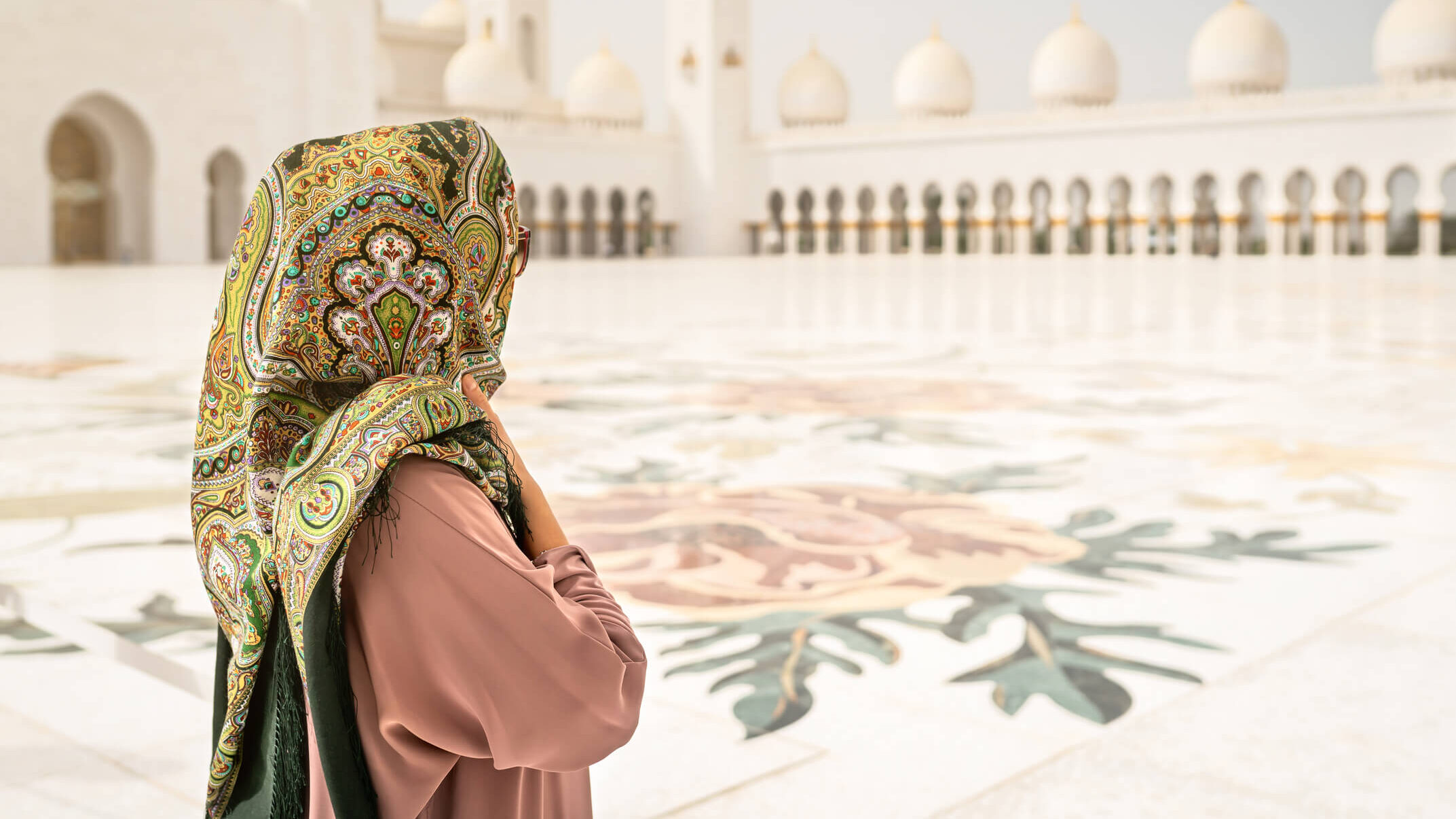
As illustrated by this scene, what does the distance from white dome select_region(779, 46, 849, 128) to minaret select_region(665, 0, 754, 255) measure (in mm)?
1146

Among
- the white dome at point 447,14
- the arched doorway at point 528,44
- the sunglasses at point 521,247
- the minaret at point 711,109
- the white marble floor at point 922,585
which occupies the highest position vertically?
the white dome at point 447,14

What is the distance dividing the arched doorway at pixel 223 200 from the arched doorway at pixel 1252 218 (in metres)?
13.9

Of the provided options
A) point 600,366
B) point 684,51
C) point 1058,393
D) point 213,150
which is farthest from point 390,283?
point 684,51

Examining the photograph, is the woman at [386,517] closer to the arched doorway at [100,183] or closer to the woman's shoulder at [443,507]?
the woman's shoulder at [443,507]

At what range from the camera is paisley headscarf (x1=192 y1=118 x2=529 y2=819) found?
0.65 m

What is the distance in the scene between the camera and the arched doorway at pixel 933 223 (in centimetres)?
2119

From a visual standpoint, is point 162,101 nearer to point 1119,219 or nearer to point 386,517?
point 1119,219

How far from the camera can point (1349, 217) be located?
18.0 metres

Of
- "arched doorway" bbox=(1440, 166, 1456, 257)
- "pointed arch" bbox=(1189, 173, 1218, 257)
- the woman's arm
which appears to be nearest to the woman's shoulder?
the woman's arm

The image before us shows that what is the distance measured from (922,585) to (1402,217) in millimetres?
18369

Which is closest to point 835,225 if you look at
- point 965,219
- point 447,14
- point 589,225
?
point 965,219

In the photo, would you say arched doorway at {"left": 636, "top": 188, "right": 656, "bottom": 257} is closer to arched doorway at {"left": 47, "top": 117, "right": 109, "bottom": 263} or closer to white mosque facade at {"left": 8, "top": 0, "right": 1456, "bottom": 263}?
white mosque facade at {"left": 8, "top": 0, "right": 1456, "bottom": 263}

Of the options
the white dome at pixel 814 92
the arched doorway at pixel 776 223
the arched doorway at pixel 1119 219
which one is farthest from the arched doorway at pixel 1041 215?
the arched doorway at pixel 776 223

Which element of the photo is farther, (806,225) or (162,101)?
(806,225)
